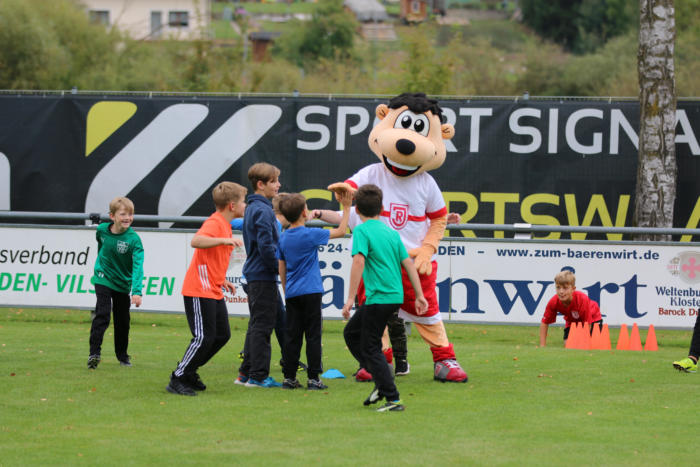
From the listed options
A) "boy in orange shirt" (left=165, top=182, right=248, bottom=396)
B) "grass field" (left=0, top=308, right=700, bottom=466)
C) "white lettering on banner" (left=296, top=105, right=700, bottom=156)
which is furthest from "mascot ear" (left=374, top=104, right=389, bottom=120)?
"white lettering on banner" (left=296, top=105, right=700, bottom=156)

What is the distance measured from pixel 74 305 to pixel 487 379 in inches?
248

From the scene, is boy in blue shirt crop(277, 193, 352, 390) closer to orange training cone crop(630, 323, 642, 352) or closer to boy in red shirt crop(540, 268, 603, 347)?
boy in red shirt crop(540, 268, 603, 347)

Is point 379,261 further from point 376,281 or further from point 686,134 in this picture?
point 686,134

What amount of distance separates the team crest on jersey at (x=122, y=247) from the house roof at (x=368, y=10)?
118 meters

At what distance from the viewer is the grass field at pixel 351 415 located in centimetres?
614

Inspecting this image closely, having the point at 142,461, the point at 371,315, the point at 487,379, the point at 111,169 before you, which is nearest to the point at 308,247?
the point at 371,315

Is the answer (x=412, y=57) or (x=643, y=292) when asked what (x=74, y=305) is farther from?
(x=412, y=57)

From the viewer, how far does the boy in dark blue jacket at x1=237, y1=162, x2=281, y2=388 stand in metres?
8.27

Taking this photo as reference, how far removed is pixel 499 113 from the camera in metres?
15.0

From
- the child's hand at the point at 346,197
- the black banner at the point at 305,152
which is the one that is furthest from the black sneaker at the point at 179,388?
the black banner at the point at 305,152

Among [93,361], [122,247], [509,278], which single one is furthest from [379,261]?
[509,278]

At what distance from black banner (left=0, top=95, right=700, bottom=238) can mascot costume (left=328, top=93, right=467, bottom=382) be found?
5.67 meters

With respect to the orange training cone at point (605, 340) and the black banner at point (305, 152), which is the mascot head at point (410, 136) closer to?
the orange training cone at point (605, 340)

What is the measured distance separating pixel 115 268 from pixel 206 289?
1.72 m
